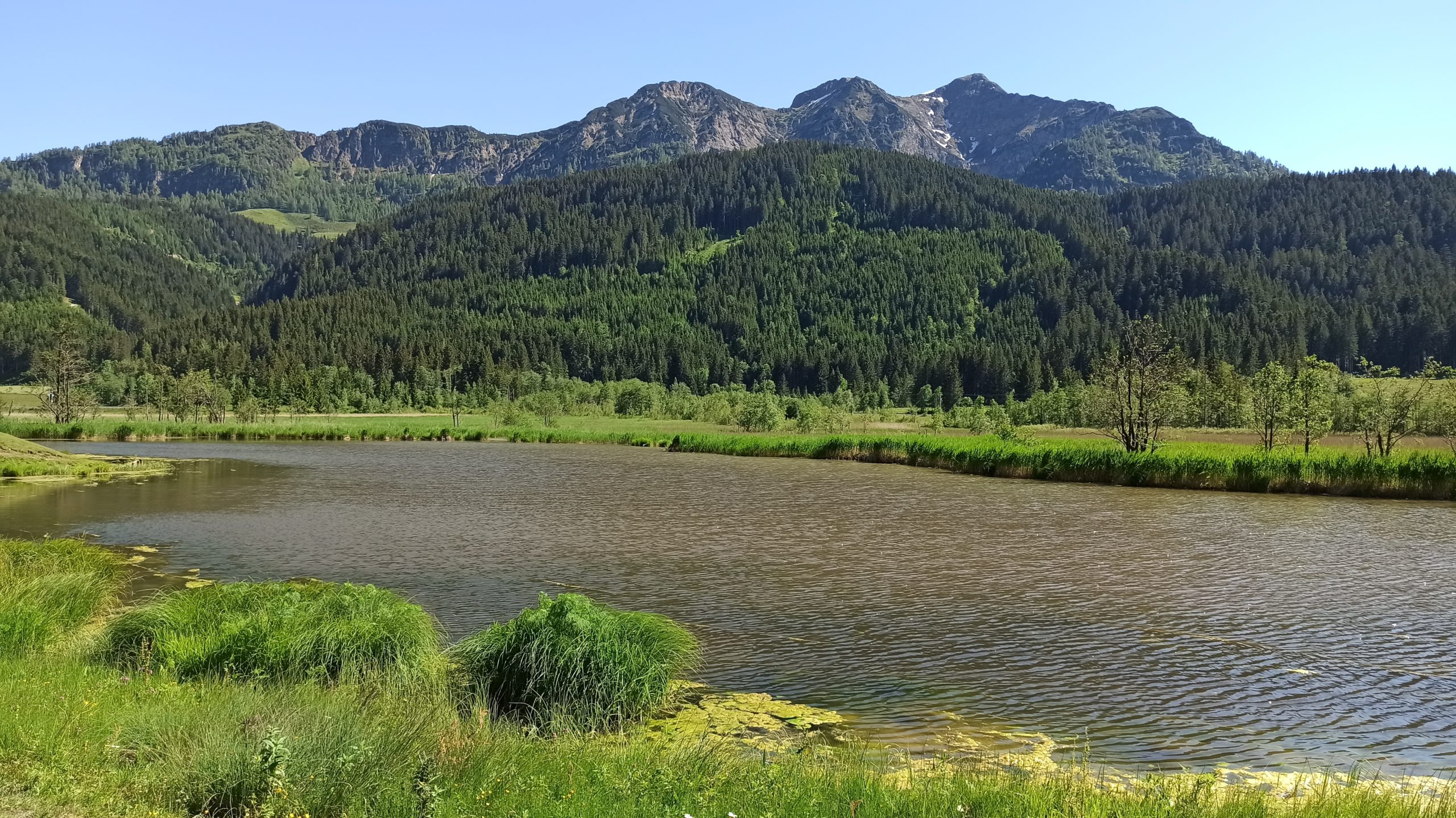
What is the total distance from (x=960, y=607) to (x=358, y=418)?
141637 mm

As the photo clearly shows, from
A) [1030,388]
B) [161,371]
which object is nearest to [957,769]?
[1030,388]

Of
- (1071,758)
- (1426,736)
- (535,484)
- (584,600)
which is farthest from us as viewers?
(535,484)

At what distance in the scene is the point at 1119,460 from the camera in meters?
53.2

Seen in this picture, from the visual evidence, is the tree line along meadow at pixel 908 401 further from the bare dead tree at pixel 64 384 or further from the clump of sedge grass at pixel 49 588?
the clump of sedge grass at pixel 49 588

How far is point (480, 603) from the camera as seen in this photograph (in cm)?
2033

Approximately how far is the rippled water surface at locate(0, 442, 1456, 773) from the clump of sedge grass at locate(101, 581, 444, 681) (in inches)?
154

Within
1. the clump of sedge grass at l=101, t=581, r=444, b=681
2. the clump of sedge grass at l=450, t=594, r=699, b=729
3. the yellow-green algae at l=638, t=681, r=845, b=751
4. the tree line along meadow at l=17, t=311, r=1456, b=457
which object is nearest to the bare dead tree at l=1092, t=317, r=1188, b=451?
the tree line along meadow at l=17, t=311, r=1456, b=457

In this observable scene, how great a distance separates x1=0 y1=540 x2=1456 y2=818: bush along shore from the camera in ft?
25.3

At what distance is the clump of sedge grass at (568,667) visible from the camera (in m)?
12.4

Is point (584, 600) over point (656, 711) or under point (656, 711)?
over

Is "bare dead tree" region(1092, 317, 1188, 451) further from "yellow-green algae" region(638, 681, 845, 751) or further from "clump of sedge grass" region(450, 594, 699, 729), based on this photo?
"clump of sedge grass" region(450, 594, 699, 729)

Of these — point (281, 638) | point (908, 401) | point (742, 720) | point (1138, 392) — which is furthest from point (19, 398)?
point (742, 720)

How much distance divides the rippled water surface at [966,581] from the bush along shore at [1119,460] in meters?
2.82

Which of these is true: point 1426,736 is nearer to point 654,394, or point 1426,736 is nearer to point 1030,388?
point 654,394
